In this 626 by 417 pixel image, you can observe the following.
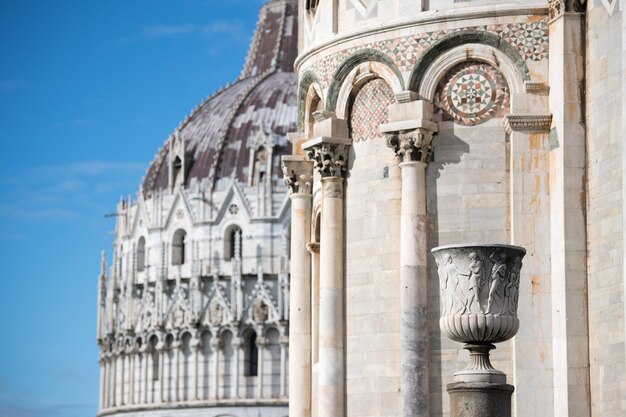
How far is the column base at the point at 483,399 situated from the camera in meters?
20.1

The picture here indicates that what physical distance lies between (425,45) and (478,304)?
8.11m

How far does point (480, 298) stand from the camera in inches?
818

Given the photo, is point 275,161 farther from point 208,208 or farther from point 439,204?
point 439,204

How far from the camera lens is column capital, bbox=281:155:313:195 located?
31014 millimetres

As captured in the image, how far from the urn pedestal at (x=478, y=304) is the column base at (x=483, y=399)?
1 cm

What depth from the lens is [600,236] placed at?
2508cm

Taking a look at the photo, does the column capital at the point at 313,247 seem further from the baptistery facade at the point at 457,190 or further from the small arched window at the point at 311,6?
the small arched window at the point at 311,6

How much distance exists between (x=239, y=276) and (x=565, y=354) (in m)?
84.9

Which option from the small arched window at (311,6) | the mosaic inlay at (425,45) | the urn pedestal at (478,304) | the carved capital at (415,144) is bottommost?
the urn pedestal at (478,304)

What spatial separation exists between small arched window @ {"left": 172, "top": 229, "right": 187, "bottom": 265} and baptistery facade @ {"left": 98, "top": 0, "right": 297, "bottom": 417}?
0.30 ft

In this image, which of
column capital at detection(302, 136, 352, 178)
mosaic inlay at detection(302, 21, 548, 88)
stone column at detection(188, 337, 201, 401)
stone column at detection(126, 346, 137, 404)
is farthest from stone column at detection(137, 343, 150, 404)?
column capital at detection(302, 136, 352, 178)

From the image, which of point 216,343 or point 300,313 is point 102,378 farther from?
point 300,313

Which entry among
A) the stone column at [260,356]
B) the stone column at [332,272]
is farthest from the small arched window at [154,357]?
the stone column at [332,272]

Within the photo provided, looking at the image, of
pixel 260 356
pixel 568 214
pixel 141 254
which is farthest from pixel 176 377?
pixel 568 214
